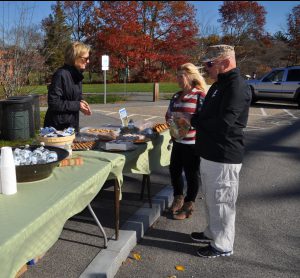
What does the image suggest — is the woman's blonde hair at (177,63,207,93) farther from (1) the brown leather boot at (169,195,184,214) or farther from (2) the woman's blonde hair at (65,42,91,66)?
(1) the brown leather boot at (169,195,184,214)

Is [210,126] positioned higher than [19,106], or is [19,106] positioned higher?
[210,126]

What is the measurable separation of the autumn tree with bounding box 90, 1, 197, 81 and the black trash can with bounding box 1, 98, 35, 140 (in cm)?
2045

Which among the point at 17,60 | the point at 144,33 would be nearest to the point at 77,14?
the point at 144,33

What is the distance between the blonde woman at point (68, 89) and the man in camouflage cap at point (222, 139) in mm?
1299

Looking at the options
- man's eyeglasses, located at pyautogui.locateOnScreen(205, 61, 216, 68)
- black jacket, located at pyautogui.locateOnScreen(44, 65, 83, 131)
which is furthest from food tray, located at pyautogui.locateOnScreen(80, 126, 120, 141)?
man's eyeglasses, located at pyautogui.locateOnScreen(205, 61, 216, 68)

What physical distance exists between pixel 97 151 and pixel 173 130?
84 centimetres

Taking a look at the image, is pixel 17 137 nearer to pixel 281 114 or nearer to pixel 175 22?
pixel 281 114

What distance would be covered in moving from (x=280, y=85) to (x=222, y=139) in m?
14.2

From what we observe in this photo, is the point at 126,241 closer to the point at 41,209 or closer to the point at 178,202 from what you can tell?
the point at 178,202

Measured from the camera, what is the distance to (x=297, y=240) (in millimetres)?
3738

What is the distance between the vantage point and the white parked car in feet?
51.7

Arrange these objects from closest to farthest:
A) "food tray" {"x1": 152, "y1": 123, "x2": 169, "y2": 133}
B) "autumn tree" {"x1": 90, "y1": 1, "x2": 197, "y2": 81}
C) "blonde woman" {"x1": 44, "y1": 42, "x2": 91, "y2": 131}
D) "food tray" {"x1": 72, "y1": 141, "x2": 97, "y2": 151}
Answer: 1. "food tray" {"x1": 72, "y1": 141, "x2": 97, "y2": 151}
2. "blonde woman" {"x1": 44, "y1": 42, "x2": 91, "y2": 131}
3. "food tray" {"x1": 152, "y1": 123, "x2": 169, "y2": 133}
4. "autumn tree" {"x1": 90, "y1": 1, "x2": 197, "y2": 81}

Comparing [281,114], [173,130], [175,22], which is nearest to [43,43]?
[281,114]

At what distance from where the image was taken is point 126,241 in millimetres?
3410
